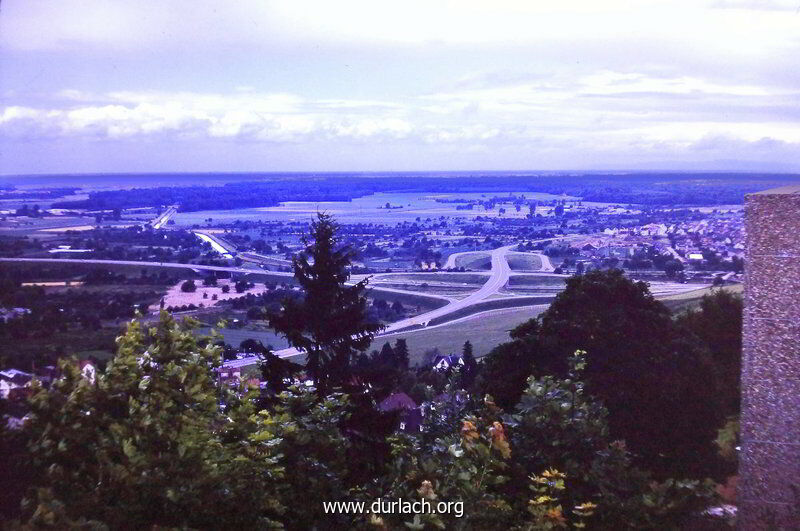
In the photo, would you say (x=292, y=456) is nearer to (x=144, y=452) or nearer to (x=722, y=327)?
(x=144, y=452)

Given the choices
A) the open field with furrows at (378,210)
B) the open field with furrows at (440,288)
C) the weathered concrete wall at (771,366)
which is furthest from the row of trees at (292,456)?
the open field with furrows at (378,210)

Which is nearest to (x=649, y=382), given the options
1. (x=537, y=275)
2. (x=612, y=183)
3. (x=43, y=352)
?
(x=537, y=275)

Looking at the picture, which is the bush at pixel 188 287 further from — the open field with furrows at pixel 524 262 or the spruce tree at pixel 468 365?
the open field with furrows at pixel 524 262

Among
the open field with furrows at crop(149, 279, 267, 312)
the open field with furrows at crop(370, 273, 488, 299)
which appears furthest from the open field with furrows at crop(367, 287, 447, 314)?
the open field with furrows at crop(149, 279, 267, 312)

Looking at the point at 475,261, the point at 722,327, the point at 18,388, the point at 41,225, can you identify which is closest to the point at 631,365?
the point at 722,327

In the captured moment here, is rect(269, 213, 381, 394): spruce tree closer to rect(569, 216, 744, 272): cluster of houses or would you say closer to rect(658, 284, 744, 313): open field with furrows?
rect(569, 216, 744, 272): cluster of houses
